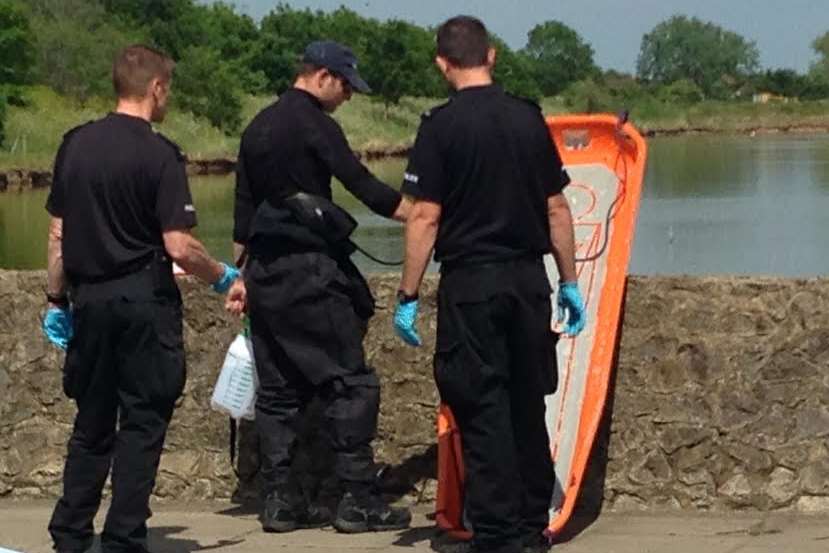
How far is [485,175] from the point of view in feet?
20.7

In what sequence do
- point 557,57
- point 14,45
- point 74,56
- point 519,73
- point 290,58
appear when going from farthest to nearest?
point 557,57 → point 519,73 → point 290,58 → point 74,56 → point 14,45

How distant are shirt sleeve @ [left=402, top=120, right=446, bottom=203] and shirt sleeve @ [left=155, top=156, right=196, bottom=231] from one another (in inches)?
29.9

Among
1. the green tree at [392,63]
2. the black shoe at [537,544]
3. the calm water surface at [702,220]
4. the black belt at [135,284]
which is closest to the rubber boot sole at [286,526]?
the black shoe at [537,544]

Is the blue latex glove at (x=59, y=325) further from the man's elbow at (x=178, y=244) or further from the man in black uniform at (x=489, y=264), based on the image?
the man in black uniform at (x=489, y=264)

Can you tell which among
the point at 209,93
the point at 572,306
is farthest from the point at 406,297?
the point at 209,93

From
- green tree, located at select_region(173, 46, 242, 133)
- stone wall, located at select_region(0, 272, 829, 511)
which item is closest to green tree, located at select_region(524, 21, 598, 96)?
green tree, located at select_region(173, 46, 242, 133)

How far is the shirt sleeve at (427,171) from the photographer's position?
6.34m

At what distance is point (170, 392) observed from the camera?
651 cm

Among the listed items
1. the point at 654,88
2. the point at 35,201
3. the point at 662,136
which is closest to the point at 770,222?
the point at 35,201

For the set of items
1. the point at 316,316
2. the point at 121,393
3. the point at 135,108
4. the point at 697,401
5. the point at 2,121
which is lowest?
the point at 2,121

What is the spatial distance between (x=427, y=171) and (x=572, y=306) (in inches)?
27.2

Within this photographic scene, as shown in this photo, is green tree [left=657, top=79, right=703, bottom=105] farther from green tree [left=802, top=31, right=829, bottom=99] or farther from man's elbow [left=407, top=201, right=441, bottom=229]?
man's elbow [left=407, top=201, right=441, bottom=229]

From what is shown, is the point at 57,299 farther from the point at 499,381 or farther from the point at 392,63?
the point at 392,63

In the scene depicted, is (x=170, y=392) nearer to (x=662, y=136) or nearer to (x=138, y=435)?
(x=138, y=435)
